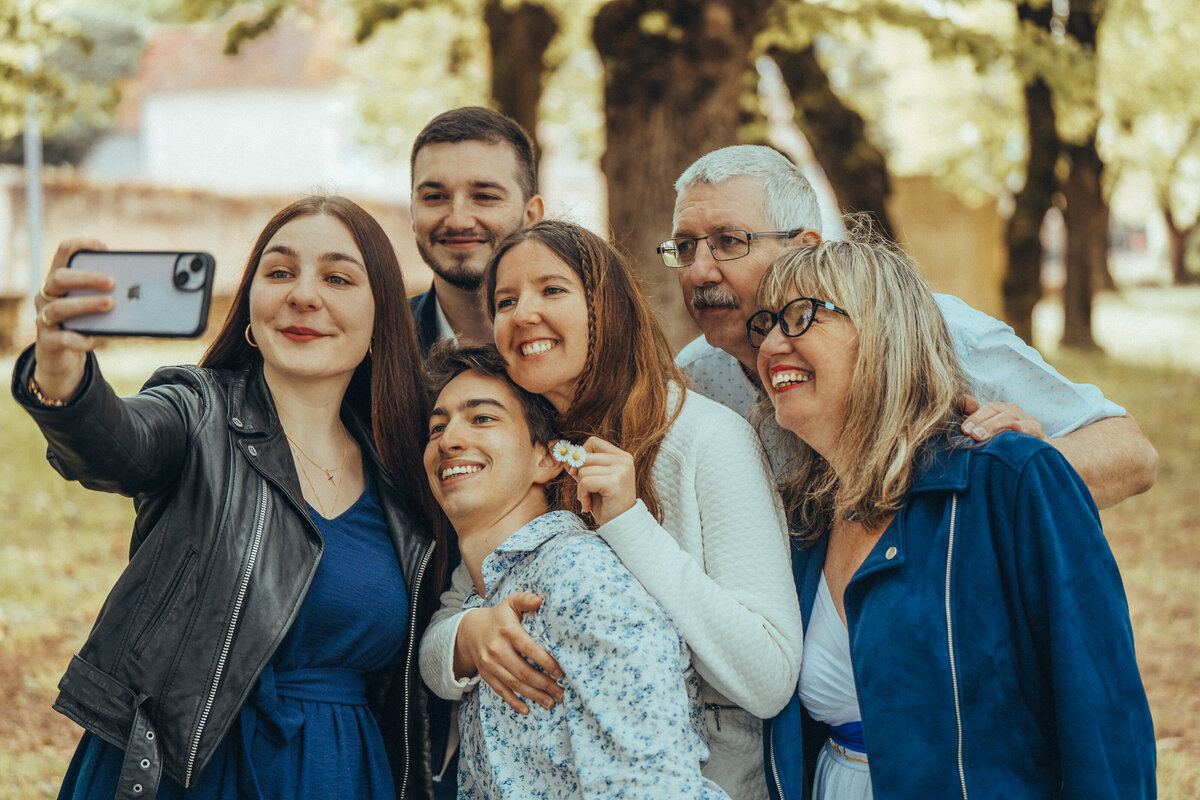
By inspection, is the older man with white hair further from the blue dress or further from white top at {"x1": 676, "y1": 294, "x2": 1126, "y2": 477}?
the blue dress

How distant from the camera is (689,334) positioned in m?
8.02

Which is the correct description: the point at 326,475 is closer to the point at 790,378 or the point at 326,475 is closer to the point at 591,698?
the point at 591,698

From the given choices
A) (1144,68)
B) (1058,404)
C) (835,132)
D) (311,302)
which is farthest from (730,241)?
(1144,68)

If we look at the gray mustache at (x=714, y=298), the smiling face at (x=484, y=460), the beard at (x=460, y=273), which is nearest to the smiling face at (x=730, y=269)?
the gray mustache at (x=714, y=298)

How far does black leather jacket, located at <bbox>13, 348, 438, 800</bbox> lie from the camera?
259 centimetres

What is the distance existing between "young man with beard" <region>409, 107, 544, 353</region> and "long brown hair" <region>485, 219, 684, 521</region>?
3.68 ft

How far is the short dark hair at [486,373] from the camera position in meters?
3.03

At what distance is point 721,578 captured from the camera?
110 inches

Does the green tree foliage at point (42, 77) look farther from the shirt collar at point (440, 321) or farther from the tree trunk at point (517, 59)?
the shirt collar at point (440, 321)

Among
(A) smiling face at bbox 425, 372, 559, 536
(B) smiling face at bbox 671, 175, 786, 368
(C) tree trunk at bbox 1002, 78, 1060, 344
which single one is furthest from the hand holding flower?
(C) tree trunk at bbox 1002, 78, 1060, 344

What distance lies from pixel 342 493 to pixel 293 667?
0.52 meters

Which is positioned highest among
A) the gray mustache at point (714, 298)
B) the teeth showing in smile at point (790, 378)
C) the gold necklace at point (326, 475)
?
the gray mustache at point (714, 298)

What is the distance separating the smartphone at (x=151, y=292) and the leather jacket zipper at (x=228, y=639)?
726 millimetres

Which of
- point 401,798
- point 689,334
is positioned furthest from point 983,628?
point 689,334
